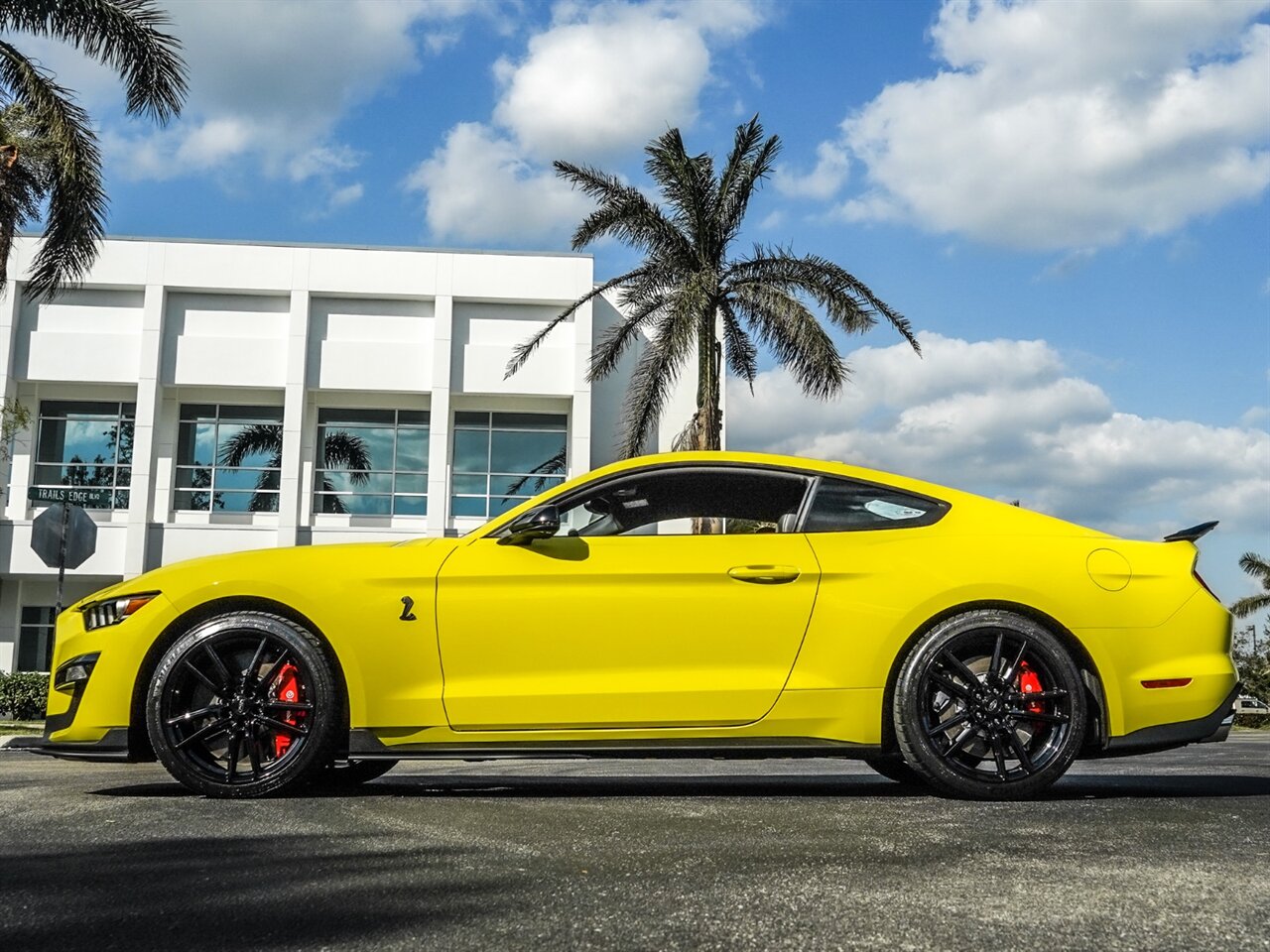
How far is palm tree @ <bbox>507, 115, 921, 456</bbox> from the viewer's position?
22.3m

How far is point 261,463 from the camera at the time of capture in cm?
3281

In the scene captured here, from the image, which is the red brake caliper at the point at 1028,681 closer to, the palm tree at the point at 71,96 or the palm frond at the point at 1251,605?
the palm tree at the point at 71,96

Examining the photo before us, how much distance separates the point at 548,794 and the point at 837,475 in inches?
68.3

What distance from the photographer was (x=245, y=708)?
4727 millimetres

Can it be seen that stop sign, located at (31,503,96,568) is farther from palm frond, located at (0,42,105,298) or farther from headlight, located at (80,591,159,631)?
headlight, located at (80,591,159,631)

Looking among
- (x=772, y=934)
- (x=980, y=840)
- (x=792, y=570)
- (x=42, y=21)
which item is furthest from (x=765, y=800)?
(x=42, y=21)

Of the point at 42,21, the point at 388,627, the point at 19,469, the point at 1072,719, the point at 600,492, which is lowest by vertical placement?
the point at 1072,719

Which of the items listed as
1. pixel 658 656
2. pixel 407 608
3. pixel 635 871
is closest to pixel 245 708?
pixel 407 608

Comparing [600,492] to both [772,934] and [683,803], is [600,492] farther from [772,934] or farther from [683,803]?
[772,934]

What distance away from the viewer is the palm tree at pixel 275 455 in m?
32.8

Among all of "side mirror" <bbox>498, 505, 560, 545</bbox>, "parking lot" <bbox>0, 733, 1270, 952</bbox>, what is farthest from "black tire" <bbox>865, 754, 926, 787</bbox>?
"side mirror" <bbox>498, 505, 560, 545</bbox>

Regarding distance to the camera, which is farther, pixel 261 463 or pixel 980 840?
pixel 261 463

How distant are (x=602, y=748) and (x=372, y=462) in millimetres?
29382

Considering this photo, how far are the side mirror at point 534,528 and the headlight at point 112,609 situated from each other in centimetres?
141
